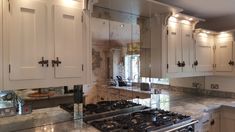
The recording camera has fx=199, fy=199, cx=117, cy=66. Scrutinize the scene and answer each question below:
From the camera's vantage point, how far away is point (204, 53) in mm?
3318

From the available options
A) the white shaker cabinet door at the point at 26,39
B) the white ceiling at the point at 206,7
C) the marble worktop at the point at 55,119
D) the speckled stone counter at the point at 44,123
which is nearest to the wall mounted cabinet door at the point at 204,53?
the white ceiling at the point at 206,7

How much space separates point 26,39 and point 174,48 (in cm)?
198

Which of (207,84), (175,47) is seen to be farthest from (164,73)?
(207,84)

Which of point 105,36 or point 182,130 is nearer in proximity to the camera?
point 182,130

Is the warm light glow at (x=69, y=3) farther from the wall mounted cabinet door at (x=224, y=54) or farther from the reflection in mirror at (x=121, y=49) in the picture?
the wall mounted cabinet door at (x=224, y=54)

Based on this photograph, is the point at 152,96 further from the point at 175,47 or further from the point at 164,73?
the point at 175,47

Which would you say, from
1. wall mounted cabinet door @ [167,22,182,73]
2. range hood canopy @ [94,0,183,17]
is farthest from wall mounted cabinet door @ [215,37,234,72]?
range hood canopy @ [94,0,183,17]

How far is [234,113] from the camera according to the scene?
110 inches

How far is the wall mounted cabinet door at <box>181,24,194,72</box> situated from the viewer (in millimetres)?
2959

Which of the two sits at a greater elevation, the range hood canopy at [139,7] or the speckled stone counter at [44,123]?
the range hood canopy at [139,7]

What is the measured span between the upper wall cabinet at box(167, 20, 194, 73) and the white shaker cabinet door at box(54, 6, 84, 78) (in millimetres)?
1402

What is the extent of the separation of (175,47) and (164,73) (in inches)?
17.2

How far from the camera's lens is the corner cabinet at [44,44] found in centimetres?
148

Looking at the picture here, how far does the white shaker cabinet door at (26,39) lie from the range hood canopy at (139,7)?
794 mm
